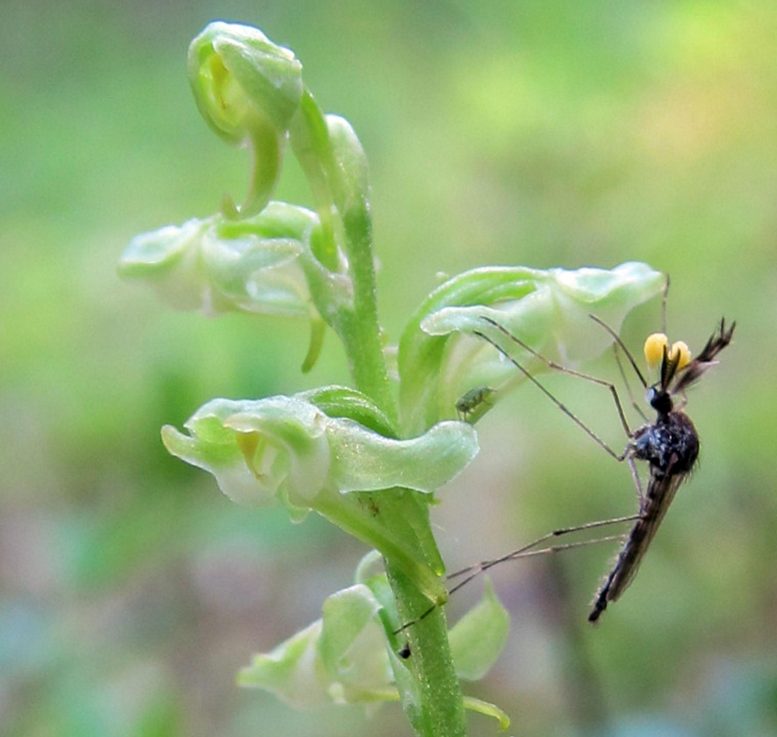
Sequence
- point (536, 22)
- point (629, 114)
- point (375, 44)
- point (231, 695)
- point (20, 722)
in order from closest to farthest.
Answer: point (20, 722) < point (231, 695) < point (629, 114) < point (536, 22) < point (375, 44)

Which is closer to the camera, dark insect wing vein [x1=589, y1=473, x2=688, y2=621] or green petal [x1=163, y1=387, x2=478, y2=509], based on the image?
green petal [x1=163, y1=387, x2=478, y2=509]

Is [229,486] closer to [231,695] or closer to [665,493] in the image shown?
[665,493]

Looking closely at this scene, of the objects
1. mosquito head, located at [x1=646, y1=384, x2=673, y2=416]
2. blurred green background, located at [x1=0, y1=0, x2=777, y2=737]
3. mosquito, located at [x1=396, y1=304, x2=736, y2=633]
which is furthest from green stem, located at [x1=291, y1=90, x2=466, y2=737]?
blurred green background, located at [x1=0, y1=0, x2=777, y2=737]

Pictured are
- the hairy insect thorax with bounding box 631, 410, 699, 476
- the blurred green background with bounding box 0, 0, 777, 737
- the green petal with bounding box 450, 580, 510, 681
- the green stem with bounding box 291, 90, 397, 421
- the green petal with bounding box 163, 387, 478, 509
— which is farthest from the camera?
the blurred green background with bounding box 0, 0, 777, 737

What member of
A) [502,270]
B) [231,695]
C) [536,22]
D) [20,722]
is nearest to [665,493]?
[502,270]

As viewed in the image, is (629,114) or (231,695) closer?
(231,695)

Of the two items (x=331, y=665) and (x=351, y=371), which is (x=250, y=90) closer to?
(x=351, y=371)

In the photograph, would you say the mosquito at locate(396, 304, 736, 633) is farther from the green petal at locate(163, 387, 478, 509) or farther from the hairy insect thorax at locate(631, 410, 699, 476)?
the green petal at locate(163, 387, 478, 509)
